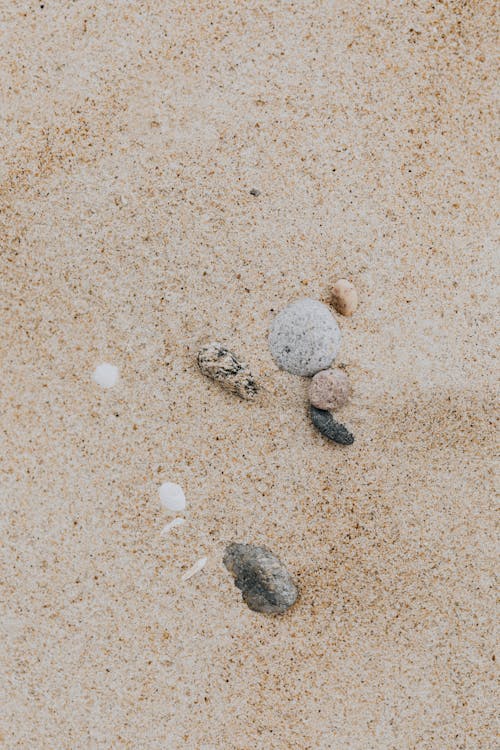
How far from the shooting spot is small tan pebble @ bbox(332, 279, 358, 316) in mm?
2525

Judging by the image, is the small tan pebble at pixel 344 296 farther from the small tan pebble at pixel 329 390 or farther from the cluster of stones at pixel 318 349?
the small tan pebble at pixel 329 390

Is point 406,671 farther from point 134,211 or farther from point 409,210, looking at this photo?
point 134,211

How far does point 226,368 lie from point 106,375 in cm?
49

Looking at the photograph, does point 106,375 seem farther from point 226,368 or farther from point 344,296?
point 344,296

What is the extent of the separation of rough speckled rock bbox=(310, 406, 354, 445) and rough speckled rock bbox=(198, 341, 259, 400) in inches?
10.9

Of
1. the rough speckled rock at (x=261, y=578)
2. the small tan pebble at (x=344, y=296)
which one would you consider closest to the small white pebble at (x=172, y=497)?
the rough speckled rock at (x=261, y=578)

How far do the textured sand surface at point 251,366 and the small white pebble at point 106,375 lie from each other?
40 mm

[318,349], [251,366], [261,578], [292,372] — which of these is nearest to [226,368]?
[251,366]

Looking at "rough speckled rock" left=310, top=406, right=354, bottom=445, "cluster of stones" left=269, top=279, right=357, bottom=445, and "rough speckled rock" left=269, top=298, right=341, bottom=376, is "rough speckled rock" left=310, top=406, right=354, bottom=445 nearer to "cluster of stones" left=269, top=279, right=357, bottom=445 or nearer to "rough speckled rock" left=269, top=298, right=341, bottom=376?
"cluster of stones" left=269, top=279, right=357, bottom=445

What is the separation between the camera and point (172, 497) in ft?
8.45

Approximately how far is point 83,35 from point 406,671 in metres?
2.85

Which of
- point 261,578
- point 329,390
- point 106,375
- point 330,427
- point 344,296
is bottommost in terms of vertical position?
point 261,578

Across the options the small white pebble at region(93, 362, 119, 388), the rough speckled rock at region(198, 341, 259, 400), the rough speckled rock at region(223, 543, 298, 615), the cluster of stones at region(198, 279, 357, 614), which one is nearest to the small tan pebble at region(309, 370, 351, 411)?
the cluster of stones at region(198, 279, 357, 614)

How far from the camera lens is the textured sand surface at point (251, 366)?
2533 millimetres
